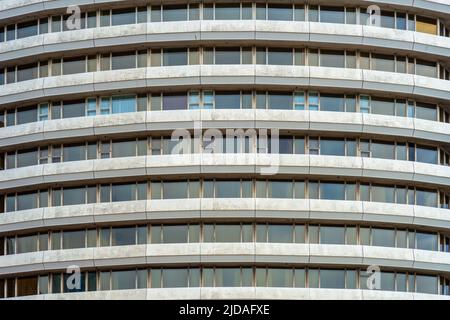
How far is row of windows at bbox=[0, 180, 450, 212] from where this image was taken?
6719cm

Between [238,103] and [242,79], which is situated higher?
[242,79]

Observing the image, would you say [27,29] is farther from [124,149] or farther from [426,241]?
[426,241]

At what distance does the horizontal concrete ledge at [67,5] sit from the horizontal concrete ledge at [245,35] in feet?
5.51

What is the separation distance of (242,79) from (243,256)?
10.8 metres

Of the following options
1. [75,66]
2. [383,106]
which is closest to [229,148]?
[383,106]

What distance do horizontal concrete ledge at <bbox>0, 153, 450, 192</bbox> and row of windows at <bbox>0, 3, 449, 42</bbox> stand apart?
29.0 feet

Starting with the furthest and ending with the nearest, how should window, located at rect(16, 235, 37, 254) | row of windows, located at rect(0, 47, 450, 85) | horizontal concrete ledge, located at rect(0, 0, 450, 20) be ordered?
window, located at rect(16, 235, 37, 254) < horizontal concrete ledge, located at rect(0, 0, 450, 20) < row of windows, located at rect(0, 47, 450, 85)

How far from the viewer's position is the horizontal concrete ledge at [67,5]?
69312 mm

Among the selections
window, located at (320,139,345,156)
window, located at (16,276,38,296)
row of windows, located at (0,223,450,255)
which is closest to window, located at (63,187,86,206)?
row of windows, located at (0,223,450,255)

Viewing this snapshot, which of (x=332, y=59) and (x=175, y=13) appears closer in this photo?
(x=175, y=13)

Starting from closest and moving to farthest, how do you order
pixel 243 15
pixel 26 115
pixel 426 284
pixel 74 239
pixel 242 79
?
pixel 242 79
pixel 426 284
pixel 74 239
pixel 243 15
pixel 26 115

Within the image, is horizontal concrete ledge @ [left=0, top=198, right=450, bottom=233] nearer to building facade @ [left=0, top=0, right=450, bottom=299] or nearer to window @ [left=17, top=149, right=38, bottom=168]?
building facade @ [left=0, top=0, right=450, bottom=299]

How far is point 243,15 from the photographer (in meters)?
68.8
